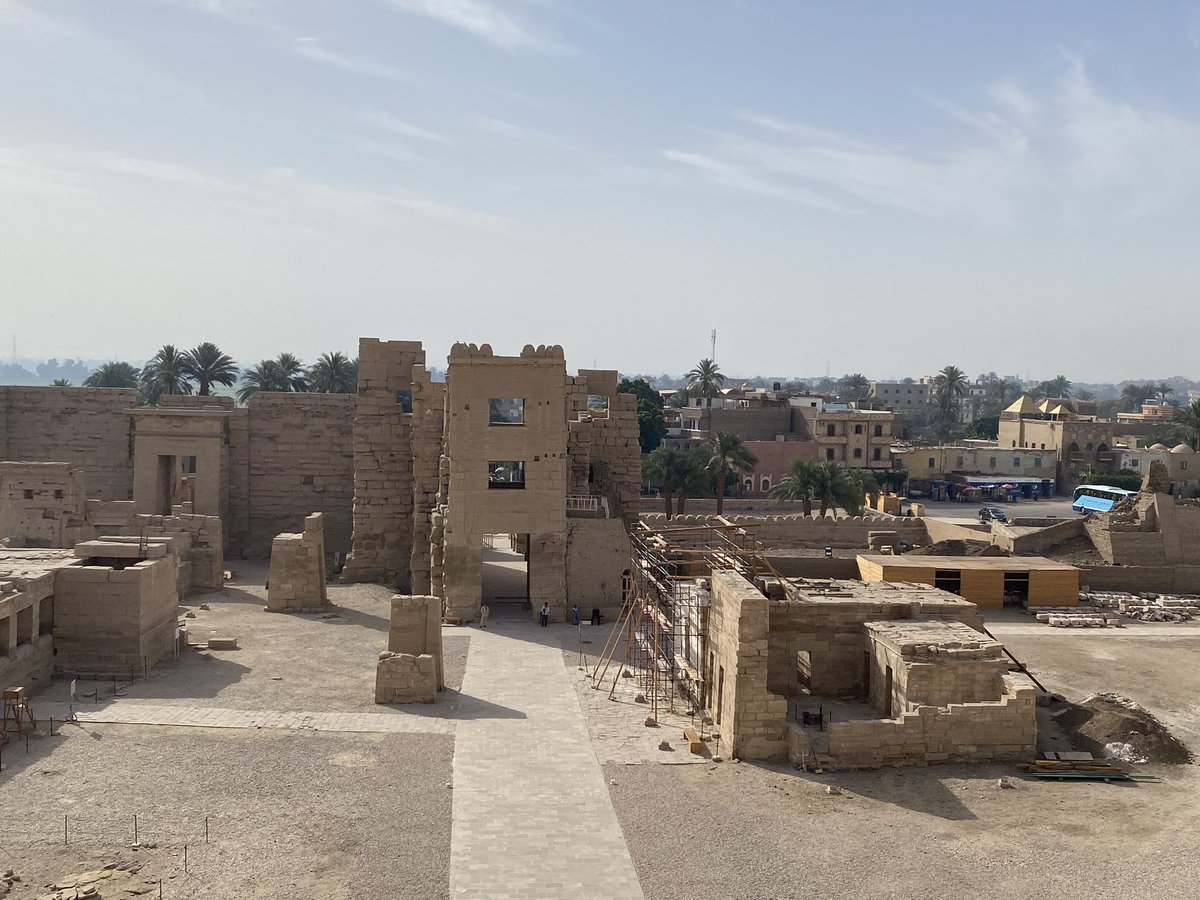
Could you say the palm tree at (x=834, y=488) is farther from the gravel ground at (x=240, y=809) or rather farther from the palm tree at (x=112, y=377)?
the palm tree at (x=112, y=377)

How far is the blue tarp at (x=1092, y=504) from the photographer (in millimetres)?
63009

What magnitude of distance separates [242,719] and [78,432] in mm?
24453

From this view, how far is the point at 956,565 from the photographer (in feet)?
114

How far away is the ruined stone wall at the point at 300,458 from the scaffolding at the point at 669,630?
51.7 ft

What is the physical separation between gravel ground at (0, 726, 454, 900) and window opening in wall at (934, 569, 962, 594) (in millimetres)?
19808

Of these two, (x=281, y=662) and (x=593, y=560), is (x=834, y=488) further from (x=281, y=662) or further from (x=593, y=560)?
(x=281, y=662)

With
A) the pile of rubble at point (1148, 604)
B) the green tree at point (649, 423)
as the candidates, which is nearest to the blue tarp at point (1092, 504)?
the green tree at point (649, 423)

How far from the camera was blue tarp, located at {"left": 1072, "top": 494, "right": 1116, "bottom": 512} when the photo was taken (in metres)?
63.0

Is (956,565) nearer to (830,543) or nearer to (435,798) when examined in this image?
(830,543)

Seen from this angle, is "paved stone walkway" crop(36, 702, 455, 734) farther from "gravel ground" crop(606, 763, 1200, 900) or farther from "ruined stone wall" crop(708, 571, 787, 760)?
"ruined stone wall" crop(708, 571, 787, 760)

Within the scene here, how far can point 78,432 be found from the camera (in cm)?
4069

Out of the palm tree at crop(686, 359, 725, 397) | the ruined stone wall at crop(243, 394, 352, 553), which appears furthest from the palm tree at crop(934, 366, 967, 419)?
the ruined stone wall at crop(243, 394, 352, 553)

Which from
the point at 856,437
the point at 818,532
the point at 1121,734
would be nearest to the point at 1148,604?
the point at 818,532

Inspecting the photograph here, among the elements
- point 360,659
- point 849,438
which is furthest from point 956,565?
point 849,438
